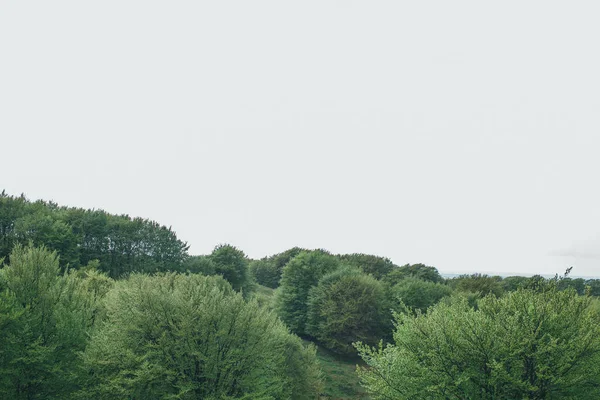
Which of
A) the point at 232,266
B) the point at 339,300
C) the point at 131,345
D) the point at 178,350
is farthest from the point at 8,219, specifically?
the point at 339,300

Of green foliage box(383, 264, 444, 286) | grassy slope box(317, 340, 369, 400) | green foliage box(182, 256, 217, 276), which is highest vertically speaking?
green foliage box(383, 264, 444, 286)

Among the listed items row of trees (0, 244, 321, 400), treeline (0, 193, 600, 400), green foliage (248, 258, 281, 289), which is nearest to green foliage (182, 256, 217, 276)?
treeline (0, 193, 600, 400)

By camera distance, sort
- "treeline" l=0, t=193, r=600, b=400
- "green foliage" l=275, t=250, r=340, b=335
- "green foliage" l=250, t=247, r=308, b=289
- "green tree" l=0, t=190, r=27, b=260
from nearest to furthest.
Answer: "treeline" l=0, t=193, r=600, b=400
"green tree" l=0, t=190, r=27, b=260
"green foliage" l=275, t=250, r=340, b=335
"green foliage" l=250, t=247, r=308, b=289

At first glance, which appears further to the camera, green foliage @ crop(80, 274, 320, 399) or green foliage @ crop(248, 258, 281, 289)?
green foliage @ crop(248, 258, 281, 289)

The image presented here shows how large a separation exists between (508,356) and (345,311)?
4454 cm

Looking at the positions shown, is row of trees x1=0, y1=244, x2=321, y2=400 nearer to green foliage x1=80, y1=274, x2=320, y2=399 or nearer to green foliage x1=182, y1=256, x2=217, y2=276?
green foliage x1=80, y1=274, x2=320, y2=399

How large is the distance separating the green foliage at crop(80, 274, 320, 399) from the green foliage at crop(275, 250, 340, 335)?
43435 millimetres

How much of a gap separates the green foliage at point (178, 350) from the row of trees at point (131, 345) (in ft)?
0.20

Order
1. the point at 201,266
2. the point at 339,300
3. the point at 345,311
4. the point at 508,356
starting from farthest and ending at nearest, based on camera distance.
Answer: the point at 201,266 → the point at 339,300 → the point at 345,311 → the point at 508,356

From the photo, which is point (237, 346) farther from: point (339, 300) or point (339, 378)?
point (339, 300)

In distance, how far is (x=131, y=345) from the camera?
73.5ft

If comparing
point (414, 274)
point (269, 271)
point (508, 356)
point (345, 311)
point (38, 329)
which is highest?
point (414, 274)

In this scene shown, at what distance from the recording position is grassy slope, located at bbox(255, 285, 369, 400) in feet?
145

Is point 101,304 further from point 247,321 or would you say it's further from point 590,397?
point 590,397
